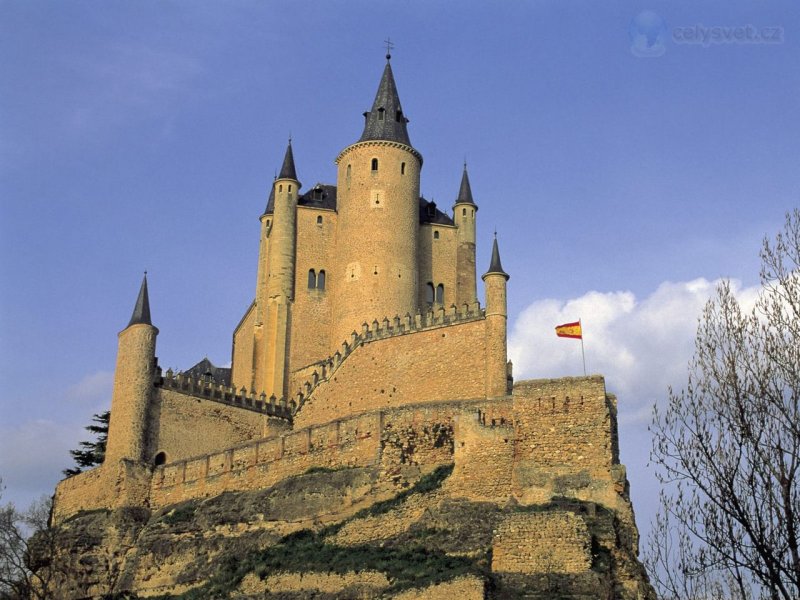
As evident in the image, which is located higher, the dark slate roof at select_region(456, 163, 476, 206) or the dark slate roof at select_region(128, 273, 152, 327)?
the dark slate roof at select_region(456, 163, 476, 206)

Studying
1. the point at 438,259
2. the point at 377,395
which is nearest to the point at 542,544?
the point at 377,395

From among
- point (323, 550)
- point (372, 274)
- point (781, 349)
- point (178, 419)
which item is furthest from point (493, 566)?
point (372, 274)

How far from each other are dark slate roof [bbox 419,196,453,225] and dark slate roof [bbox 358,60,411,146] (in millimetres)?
4261

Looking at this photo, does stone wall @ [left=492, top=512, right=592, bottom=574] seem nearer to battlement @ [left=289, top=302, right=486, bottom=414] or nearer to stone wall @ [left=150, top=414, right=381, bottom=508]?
stone wall @ [left=150, top=414, right=381, bottom=508]

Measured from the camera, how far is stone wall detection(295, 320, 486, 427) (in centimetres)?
5384

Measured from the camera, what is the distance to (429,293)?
67688 mm

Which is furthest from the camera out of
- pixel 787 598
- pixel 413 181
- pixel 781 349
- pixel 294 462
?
pixel 413 181

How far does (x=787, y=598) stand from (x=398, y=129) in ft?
168

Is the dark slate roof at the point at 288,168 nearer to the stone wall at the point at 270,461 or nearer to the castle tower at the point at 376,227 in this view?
the castle tower at the point at 376,227

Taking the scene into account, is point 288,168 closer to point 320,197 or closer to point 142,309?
point 320,197

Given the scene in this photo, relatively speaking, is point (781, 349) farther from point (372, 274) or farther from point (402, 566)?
point (372, 274)

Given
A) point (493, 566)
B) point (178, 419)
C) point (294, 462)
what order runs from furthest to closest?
1. point (178, 419)
2. point (294, 462)
3. point (493, 566)

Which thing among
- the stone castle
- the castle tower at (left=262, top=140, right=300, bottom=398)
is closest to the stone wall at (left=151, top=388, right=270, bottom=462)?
the stone castle

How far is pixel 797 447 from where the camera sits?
23.0 metres
